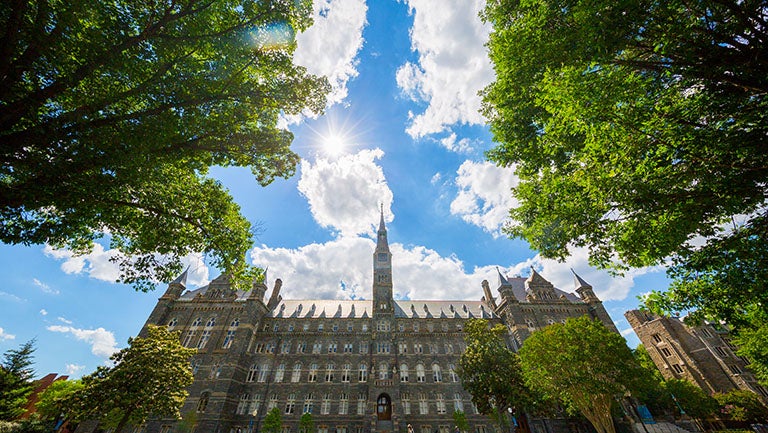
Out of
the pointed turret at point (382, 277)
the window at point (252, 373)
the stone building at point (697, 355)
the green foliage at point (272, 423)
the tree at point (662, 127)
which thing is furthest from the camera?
the pointed turret at point (382, 277)

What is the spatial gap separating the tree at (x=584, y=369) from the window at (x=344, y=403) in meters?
20.6

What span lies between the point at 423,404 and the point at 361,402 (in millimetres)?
7410

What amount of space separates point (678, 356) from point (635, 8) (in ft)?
190

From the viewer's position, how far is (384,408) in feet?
105

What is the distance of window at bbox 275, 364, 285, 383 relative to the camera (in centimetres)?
3350

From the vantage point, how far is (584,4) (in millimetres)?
6414

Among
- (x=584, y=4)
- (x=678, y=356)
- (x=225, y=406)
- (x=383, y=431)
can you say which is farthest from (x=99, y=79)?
(x=678, y=356)

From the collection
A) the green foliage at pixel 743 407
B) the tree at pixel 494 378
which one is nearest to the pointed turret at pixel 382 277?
the tree at pixel 494 378

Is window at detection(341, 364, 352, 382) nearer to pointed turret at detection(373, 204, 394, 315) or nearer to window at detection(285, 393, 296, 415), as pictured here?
window at detection(285, 393, 296, 415)

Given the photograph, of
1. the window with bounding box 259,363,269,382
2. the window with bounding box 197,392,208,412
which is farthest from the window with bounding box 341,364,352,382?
the window with bounding box 197,392,208,412

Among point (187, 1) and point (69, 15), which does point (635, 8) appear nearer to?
point (187, 1)

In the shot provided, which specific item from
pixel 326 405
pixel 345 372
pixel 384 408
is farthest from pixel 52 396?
pixel 384 408

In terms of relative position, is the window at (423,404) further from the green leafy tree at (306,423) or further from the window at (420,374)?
the green leafy tree at (306,423)

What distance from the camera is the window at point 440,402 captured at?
31500 mm
